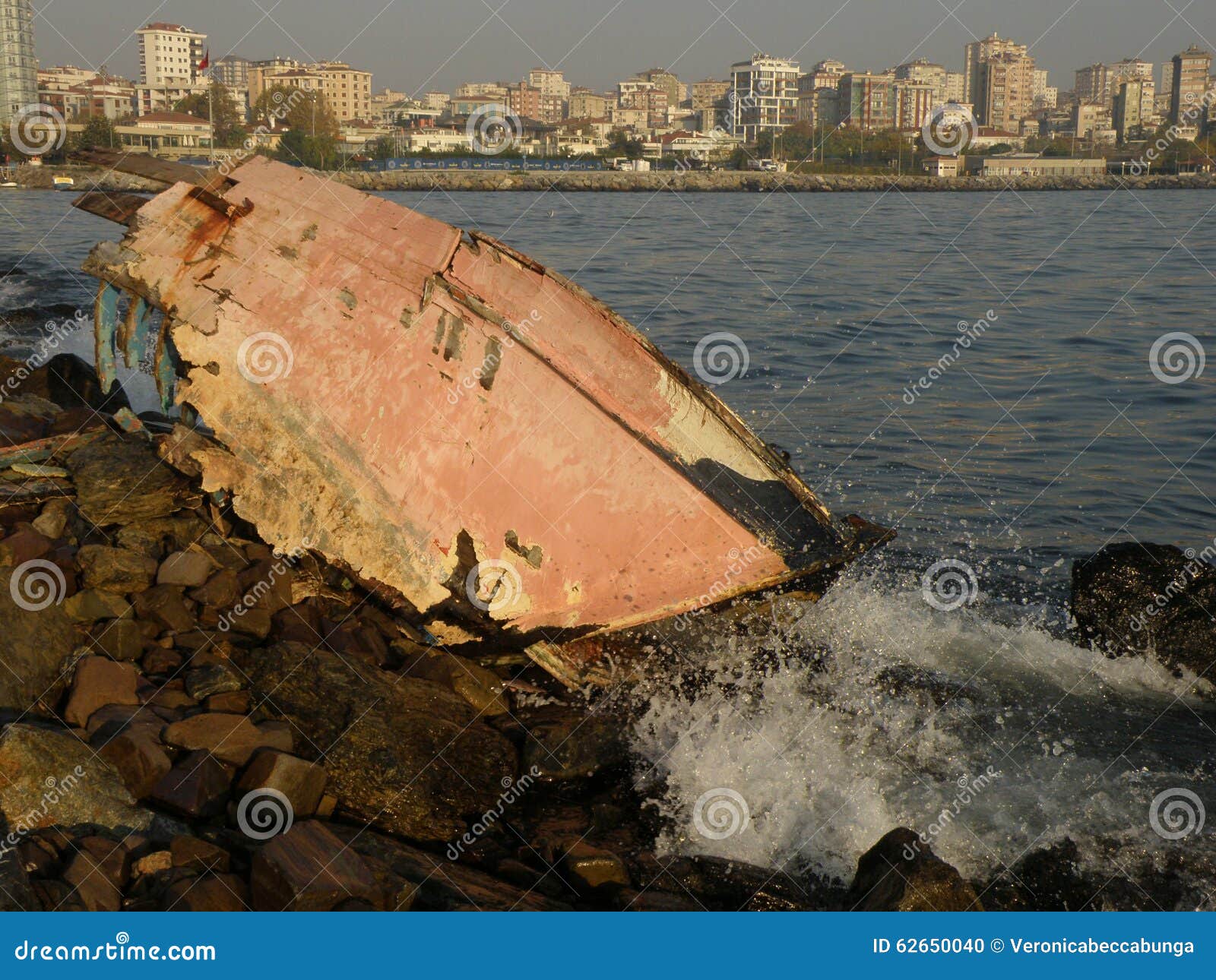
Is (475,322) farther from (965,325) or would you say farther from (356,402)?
(965,325)

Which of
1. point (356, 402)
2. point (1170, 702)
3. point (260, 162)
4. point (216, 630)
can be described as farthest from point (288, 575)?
point (1170, 702)

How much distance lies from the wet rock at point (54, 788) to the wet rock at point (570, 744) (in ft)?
5.44

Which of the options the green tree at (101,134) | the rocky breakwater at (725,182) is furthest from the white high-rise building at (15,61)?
the rocky breakwater at (725,182)

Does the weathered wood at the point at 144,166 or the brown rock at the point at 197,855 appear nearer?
the brown rock at the point at 197,855

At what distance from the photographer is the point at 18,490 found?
5312mm

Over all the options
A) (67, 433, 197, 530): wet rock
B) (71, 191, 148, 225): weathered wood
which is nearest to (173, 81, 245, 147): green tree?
(71, 191, 148, 225): weathered wood

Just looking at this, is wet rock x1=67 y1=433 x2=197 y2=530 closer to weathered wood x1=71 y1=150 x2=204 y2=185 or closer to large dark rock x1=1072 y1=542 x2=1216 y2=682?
weathered wood x1=71 y1=150 x2=204 y2=185

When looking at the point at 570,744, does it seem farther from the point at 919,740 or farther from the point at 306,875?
the point at 919,740

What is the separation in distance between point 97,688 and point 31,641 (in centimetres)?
34

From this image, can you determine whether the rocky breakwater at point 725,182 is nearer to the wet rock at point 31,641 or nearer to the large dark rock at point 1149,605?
the large dark rock at point 1149,605

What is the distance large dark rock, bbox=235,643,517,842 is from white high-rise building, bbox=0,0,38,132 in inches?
2276

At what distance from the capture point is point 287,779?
3.84m

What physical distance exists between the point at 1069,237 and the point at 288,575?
98.1 ft

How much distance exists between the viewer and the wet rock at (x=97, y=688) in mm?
4070
